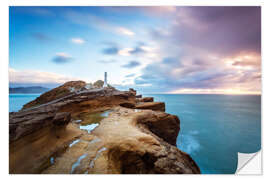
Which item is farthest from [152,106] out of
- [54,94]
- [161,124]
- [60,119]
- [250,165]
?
[54,94]

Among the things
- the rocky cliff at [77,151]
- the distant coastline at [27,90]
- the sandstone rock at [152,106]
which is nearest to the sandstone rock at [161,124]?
the rocky cliff at [77,151]

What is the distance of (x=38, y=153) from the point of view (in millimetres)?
2096

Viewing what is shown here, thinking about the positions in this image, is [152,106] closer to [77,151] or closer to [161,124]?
[161,124]

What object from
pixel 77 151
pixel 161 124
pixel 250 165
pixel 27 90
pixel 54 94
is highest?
pixel 27 90

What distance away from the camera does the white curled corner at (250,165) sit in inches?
111

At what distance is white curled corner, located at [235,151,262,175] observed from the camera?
2.82m

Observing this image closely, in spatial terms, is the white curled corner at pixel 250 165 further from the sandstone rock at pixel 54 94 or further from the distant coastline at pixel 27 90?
the sandstone rock at pixel 54 94

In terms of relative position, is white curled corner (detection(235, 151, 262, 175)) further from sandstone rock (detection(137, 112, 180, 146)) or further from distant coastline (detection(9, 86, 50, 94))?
distant coastline (detection(9, 86, 50, 94))

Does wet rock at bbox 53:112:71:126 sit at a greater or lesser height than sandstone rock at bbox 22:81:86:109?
lesser

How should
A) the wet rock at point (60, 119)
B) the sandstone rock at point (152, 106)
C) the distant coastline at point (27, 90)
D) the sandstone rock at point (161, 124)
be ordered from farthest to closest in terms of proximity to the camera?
the sandstone rock at point (152, 106) < the sandstone rock at point (161, 124) < the distant coastline at point (27, 90) < the wet rock at point (60, 119)

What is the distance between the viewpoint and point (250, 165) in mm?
2984

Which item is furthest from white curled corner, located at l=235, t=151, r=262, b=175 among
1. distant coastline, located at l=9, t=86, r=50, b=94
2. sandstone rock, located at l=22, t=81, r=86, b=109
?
sandstone rock, located at l=22, t=81, r=86, b=109
